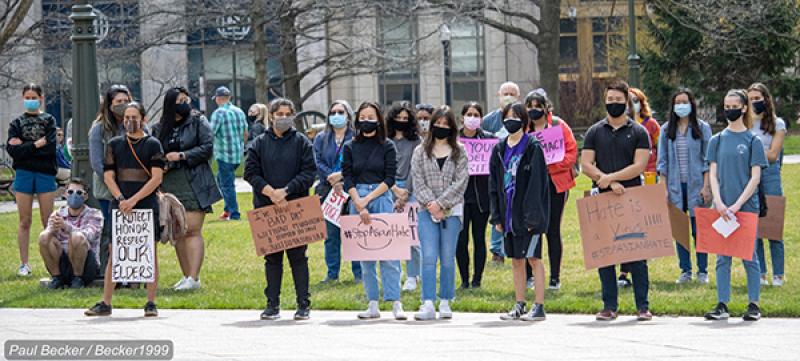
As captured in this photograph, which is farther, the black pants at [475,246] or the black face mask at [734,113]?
the black pants at [475,246]

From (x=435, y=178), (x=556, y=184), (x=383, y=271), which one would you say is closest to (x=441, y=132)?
(x=435, y=178)

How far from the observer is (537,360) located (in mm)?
9203

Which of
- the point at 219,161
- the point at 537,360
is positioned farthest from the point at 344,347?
the point at 219,161

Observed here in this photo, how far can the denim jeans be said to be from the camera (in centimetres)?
1135

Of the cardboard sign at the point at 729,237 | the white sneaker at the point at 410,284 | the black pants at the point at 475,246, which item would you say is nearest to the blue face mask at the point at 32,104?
the white sneaker at the point at 410,284

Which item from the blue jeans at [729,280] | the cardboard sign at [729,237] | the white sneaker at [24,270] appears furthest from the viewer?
the white sneaker at [24,270]

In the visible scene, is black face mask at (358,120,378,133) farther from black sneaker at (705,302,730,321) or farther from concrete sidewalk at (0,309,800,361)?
black sneaker at (705,302,730,321)

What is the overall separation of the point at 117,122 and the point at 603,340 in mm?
5490

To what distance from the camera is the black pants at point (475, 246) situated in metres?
13.7

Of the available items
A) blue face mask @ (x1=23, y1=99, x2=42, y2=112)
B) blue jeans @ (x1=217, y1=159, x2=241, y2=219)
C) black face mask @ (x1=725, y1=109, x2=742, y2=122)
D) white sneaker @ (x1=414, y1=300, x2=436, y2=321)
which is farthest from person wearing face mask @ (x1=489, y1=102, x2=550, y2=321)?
blue jeans @ (x1=217, y1=159, x2=241, y2=219)

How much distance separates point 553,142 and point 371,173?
80.0 inches

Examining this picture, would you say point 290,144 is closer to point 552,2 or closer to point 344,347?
point 344,347

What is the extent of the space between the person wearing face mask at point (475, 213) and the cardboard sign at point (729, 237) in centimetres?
253

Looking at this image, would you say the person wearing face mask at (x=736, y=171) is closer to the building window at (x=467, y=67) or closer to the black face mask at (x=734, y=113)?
the black face mask at (x=734, y=113)
